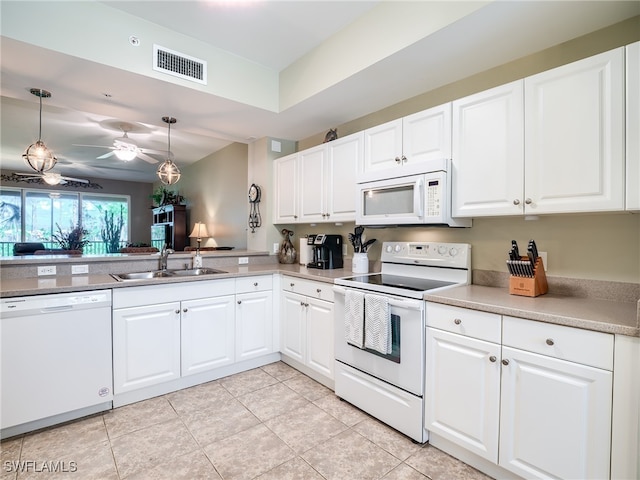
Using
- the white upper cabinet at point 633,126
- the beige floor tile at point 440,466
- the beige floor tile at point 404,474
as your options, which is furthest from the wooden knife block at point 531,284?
the beige floor tile at point 404,474

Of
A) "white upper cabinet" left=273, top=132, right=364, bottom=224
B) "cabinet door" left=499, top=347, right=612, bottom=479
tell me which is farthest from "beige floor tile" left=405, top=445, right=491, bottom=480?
"white upper cabinet" left=273, top=132, right=364, bottom=224

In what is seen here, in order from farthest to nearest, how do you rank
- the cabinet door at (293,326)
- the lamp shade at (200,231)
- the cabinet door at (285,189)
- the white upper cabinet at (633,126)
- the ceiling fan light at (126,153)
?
the lamp shade at (200,231) → the ceiling fan light at (126,153) → the cabinet door at (285,189) → the cabinet door at (293,326) → the white upper cabinet at (633,126)

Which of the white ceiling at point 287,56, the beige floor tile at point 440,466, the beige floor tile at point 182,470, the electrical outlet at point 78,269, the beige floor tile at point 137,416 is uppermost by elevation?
the white ceiling at point 287,56

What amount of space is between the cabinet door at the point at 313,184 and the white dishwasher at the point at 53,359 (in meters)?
1.78

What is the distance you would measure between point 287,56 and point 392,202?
1519mm

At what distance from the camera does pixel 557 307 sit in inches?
59.5

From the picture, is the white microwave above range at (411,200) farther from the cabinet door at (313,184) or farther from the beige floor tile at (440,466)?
the beige floor tile at (440,466)

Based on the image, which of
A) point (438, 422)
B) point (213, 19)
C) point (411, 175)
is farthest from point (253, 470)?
point (213, 19)

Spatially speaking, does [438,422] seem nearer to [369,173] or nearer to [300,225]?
[369,173]

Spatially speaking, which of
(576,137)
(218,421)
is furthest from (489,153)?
(218,421)

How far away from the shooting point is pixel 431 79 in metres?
2.29

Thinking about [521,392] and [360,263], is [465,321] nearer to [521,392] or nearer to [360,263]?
[521,392]

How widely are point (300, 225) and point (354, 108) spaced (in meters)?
1.47

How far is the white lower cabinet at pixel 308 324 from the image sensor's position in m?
2.54
